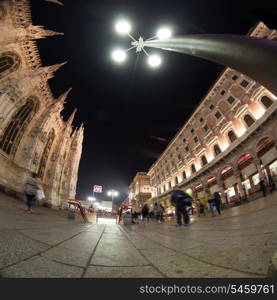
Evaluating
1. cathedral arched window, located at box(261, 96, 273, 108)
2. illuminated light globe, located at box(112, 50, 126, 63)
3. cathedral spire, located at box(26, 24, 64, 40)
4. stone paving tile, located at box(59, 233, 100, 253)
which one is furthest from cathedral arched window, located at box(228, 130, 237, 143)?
cathedral spire, located at box(26, 24, 64, 40)

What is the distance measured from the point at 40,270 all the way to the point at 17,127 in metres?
23.0

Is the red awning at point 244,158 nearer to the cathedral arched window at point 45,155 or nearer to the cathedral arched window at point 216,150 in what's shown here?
the cathedral arched window at point 216,150

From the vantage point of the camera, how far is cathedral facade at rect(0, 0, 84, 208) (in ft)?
50.4

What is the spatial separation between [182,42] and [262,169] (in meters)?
17.4

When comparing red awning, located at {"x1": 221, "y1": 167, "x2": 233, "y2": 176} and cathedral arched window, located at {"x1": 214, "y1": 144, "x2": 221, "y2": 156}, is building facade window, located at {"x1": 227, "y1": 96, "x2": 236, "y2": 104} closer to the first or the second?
cathedral arched window, located at {"x1": 214, "y1": 144, "x2": 221, "y2": 156}

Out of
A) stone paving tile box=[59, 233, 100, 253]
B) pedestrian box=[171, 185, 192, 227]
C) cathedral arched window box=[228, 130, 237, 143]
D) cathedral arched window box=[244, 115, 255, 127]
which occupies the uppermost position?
Answer: cathedral arched window box=[244, 115, 255, 127]

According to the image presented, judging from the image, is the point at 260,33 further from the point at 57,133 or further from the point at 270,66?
the point at 57,133

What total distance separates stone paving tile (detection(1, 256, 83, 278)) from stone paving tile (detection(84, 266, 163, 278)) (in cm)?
10

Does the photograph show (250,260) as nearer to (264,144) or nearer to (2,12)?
(264,144)

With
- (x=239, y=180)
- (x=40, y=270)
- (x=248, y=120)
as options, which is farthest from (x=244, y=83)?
(x=40, y=270)

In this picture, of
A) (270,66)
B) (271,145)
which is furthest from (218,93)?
(270,66)

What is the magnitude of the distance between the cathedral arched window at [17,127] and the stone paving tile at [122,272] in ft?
67.9

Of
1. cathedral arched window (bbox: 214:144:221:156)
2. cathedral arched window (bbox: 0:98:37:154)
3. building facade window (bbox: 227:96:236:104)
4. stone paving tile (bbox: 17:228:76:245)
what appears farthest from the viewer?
cathedral arched window (bbox: 214:144:221:156)
